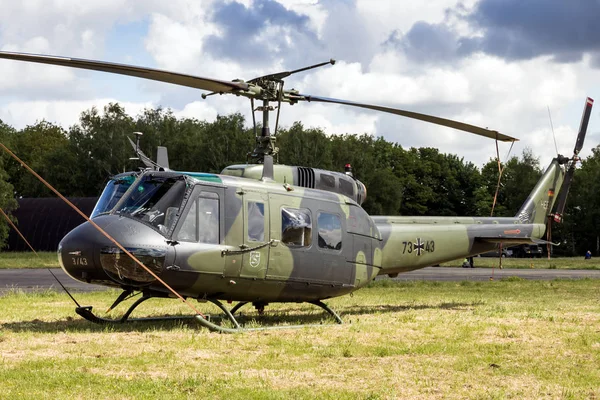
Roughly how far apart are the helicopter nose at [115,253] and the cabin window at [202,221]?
50cm

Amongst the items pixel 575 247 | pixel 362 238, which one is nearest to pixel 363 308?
pixel 362 238

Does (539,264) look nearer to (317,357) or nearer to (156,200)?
(156,200)

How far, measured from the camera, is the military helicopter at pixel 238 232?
1177cm

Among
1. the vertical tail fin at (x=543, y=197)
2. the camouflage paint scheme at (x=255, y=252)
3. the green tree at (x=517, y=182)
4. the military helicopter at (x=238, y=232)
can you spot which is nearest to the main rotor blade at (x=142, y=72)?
the military helicopter at (x=238, y=232)

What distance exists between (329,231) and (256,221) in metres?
1.62

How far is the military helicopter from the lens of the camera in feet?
38.6

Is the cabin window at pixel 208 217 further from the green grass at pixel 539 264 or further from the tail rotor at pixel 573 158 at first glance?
the green grass at pixel 539 264

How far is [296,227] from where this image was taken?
13.5 meters

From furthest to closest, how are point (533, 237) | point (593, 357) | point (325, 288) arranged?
point (533, 237), point (325, 288), point (593, 357)

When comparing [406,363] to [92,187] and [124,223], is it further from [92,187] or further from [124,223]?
[92,187]

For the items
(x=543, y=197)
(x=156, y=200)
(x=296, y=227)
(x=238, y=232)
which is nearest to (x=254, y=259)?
(x=238, y=232)

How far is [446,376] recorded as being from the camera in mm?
9047

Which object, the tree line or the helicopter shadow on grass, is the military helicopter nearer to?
the helicopter shadow on grass

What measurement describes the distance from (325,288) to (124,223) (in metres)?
4.08
